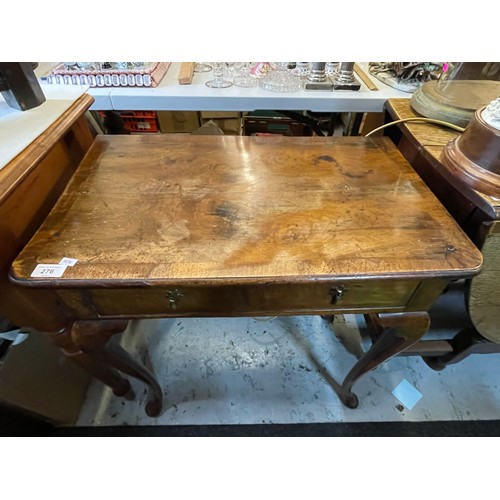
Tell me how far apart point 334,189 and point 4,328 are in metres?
0.83

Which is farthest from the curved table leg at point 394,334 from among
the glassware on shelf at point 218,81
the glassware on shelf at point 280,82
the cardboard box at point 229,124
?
the cardboard box at point 229,124

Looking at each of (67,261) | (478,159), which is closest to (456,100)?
(478,159)

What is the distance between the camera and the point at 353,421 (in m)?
1.04

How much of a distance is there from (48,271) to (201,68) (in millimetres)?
1296

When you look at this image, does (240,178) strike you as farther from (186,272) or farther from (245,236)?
(186,272)

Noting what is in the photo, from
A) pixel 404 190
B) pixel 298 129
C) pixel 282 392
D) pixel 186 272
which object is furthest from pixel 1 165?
pixel 298 129

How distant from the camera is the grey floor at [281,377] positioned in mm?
1050

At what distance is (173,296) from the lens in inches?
22.2

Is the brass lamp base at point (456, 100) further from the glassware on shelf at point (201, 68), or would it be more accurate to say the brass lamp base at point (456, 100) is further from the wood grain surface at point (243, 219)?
the glassware on shelf at point (201, 68)

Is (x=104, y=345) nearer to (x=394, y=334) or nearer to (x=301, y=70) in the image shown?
(x=394, y=334)

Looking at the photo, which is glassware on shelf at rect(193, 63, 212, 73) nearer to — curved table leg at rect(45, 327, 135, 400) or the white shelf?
the white shelf

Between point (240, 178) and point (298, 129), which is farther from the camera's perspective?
point (298, 129)

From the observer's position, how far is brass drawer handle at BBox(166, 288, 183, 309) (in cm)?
56

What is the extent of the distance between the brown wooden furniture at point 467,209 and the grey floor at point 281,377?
0.25 meters
